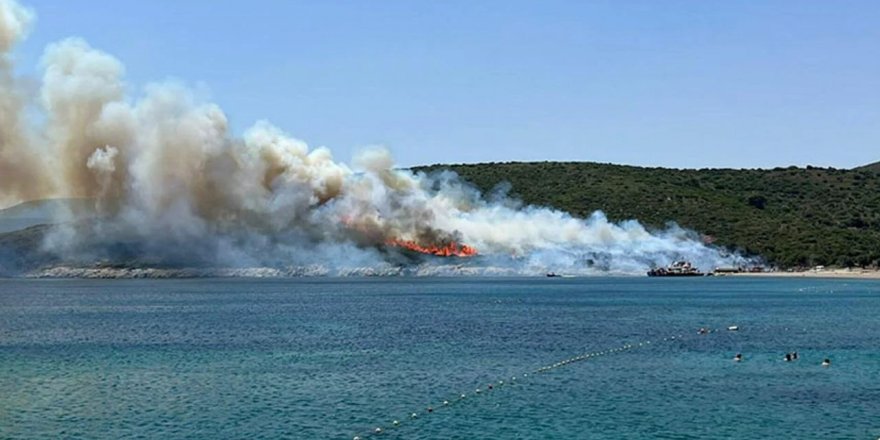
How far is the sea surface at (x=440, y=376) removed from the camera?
194ft

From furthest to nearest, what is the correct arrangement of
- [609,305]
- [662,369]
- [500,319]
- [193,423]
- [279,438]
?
[609,305], [500,319], [662,369], [193,423], [279,438]

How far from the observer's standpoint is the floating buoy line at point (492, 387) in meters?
58.4

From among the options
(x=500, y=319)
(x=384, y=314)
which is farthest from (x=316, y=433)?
(x=384, y=314)

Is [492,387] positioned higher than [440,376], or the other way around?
[440,376]

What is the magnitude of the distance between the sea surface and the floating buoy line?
0.27 meters

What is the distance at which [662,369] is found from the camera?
82250 millimetres

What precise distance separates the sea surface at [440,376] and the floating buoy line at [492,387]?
0.88 feet

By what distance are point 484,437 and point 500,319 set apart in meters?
78.3

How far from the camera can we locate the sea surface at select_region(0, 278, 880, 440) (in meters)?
59.1

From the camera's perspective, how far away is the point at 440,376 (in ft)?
258

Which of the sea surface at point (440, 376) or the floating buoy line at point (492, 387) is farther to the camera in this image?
the sea surface at point (440, 376)

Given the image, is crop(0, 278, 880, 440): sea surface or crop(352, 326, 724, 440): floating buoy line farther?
crop(0, 278, 880, 440): sea surface

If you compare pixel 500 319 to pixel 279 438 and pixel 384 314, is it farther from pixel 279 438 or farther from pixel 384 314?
pixel 279 438

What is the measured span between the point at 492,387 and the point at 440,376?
21.5ft
